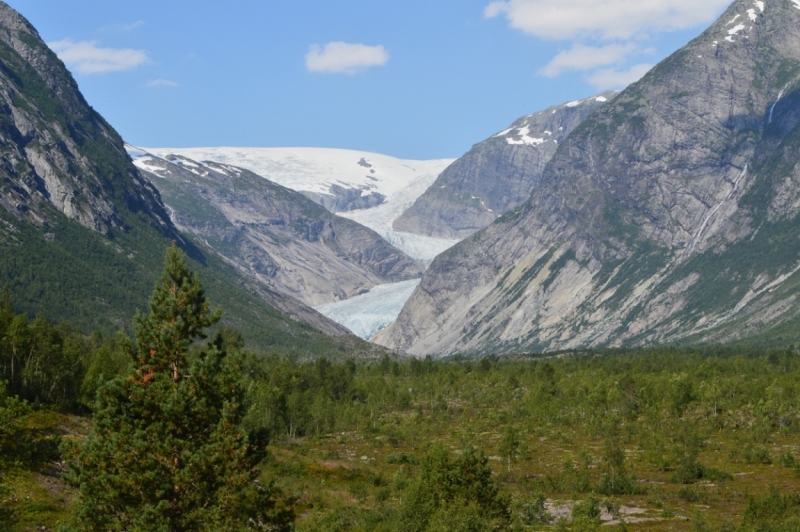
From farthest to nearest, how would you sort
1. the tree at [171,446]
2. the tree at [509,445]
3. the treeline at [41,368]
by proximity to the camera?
the tree at [509,445]
the treeline at [41,368]
the tree at [171,446]

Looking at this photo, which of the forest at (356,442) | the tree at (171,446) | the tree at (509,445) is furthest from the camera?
the tree at (509,445)

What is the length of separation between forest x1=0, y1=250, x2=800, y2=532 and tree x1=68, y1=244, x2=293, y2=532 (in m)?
0.08

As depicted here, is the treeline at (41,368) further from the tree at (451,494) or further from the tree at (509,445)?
the tree at (451,494)

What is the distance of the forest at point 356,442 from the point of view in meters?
40.5

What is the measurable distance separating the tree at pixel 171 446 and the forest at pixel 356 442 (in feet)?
0.27

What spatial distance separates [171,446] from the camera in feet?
132

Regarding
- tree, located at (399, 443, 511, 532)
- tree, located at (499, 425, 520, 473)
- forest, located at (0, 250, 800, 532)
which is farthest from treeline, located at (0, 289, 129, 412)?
tree, located at (399, 443, 511, 532)

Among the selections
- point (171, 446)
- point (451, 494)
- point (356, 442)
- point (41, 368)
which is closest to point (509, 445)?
point (356, 442)

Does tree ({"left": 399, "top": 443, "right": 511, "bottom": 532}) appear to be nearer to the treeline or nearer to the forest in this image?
the forest

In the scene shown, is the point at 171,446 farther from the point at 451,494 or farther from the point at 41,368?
the point at 41,368

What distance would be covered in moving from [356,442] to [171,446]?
9162 cm

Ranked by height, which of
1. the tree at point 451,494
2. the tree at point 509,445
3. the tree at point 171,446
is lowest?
the tree at point 509,445

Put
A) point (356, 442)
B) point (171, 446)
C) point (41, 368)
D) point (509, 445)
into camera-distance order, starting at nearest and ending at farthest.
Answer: point (171, 446), point (41, 368), point (509, 445), point (356, 442)

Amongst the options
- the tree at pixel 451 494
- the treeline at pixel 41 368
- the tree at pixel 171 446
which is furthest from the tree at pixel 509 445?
the tree at pixel 171 446
